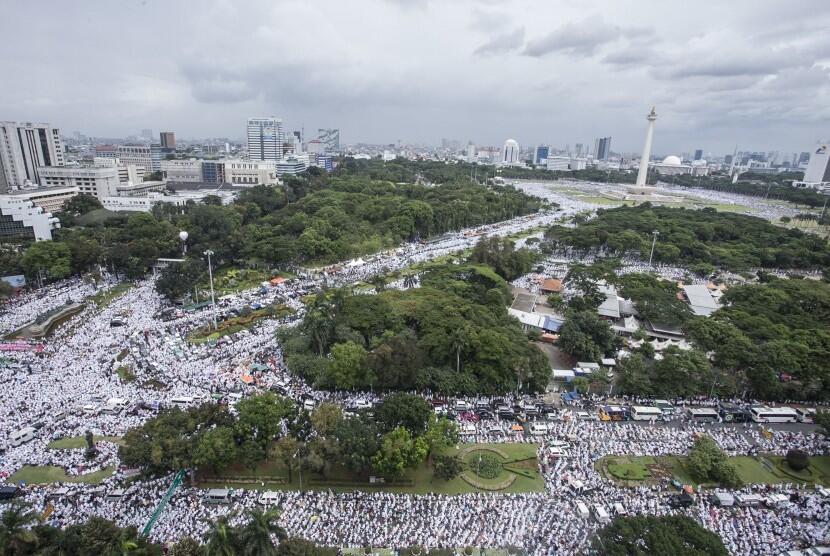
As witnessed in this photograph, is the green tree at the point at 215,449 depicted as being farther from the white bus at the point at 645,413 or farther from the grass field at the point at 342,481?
the white bus at the point at 645,413

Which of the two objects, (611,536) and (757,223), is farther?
(757,223)

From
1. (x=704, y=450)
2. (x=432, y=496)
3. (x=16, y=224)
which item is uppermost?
(x=16, y=224)

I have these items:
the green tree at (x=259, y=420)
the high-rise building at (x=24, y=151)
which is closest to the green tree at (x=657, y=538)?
the green tree at (x=259, y=420)

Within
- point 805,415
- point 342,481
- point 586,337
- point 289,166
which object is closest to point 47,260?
point 342,481

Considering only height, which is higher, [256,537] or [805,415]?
[256,537]

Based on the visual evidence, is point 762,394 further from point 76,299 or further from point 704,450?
point 76,299

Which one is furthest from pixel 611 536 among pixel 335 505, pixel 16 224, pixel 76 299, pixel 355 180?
pixel 355 180

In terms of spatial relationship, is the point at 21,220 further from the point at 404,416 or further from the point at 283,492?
the point at 404,416
